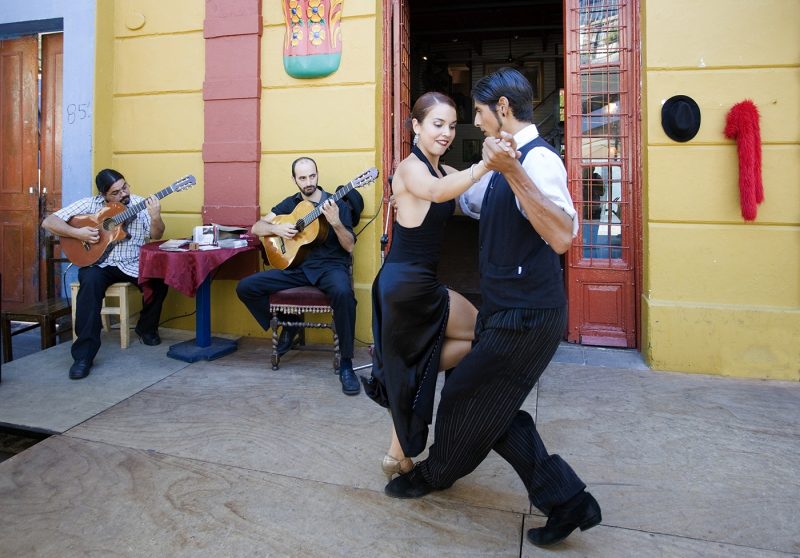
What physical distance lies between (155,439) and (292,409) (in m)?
0.73

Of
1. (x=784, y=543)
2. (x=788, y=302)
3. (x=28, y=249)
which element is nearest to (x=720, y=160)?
(x=788, y=302)

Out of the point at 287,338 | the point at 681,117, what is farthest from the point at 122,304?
the point at 681,117

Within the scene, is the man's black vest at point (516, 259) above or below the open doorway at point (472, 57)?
below

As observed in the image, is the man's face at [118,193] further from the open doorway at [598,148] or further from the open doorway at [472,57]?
the open doorway at [472,57]

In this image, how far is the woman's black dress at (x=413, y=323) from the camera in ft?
6.79

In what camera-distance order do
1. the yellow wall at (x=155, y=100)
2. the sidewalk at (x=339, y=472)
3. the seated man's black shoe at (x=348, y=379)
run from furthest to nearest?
the yellow wall at (x=155, y=100), the seated man's black shoe at (x=348, y=379), the sidewalk at (x=339, y=472)

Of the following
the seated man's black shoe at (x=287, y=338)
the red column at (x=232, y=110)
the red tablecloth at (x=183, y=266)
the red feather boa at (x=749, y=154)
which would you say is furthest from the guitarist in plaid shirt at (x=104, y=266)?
the red feather boa at (x=749, y=154)

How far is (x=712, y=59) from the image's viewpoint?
3.77 m

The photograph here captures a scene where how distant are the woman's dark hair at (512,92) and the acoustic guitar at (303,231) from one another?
208 centimetres

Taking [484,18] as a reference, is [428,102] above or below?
below

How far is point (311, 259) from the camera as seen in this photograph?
4.00 metres

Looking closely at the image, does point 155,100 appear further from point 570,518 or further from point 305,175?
point 570,518

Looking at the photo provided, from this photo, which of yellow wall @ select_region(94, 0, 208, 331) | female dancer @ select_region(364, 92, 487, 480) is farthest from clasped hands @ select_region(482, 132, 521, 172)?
yellow wall @ select_region(94, 0, 208, 331)

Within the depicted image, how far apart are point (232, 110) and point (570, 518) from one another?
4.05 metres
